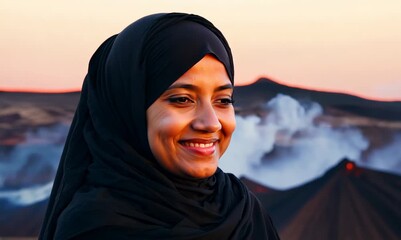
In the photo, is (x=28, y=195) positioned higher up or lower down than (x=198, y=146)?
lower down

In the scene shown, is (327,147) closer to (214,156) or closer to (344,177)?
(344,177)

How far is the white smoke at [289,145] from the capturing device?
134 inches

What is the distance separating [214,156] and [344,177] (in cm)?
246

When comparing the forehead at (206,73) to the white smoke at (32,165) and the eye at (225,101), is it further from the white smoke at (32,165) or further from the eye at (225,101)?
the white smoke at (32,165)

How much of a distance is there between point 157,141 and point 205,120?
8cm

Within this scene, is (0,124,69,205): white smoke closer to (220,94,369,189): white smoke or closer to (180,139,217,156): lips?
(220,94,369,189): white smoke

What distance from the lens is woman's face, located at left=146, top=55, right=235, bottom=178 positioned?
4.00 feet

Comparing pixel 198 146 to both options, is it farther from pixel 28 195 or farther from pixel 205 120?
pixel 28 195

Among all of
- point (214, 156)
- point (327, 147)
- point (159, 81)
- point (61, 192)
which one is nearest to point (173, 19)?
point (159, 81)

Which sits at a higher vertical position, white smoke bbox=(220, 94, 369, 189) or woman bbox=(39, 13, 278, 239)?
woman bbox=(39, 13, 278, 239)

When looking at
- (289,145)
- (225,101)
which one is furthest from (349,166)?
(225,101)

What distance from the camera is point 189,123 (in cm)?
122

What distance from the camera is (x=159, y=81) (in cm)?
122

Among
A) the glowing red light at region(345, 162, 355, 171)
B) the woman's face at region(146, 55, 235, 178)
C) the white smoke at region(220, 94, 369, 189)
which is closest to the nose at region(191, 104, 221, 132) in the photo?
the woman's face at region(146, 55, 235, 178)
